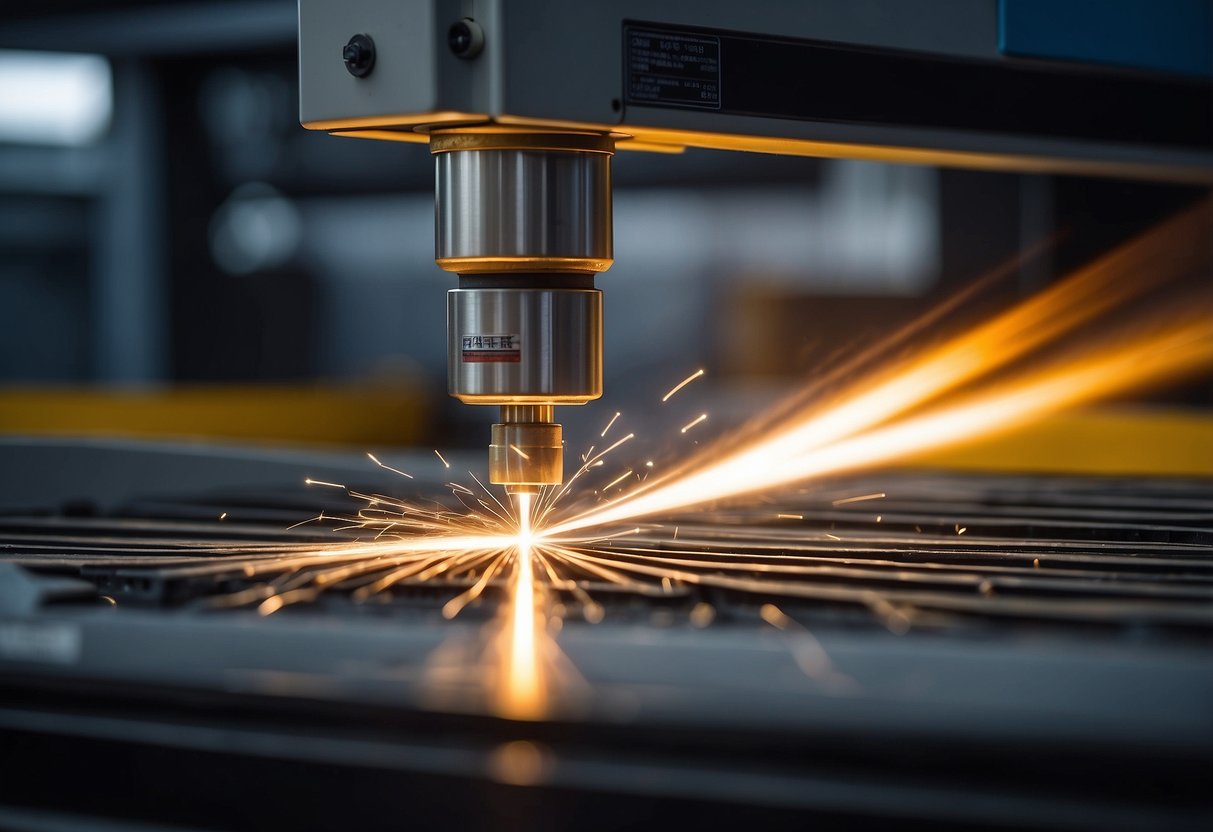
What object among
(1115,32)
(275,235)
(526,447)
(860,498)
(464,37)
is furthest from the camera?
(275,235)

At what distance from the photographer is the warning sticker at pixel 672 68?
945 mm

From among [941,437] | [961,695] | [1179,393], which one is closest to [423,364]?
[1179,393]

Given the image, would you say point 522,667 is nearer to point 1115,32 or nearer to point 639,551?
point 639,551

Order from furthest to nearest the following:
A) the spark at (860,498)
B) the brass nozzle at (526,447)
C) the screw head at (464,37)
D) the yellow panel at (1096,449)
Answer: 1. the yellow panel at (1096,449)
2. the spark at (860,498)
3. the brass nozzle at (526,447)
4. the screw head at (464,37)

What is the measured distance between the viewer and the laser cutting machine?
882 mm

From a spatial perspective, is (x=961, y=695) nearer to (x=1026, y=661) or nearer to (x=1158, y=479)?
(x=1026, y=661)

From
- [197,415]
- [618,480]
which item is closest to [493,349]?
[618,480]

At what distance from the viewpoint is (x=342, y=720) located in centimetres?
68

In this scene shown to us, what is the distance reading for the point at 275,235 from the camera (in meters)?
7.32

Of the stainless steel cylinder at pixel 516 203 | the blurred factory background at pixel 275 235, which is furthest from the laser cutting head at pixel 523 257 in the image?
the blurred factory background at pixel 275 235

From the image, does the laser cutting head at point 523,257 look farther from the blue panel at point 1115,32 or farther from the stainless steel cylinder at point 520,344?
the blue panel at point 1115,32

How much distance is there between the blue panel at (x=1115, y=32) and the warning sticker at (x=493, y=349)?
1.60ft

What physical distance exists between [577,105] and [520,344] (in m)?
0.16

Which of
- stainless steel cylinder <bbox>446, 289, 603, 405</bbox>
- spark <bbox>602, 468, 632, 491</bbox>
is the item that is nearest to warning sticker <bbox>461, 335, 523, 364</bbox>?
stainless steel cylinder <bbox>446, 289, 603, 405</bbox>
